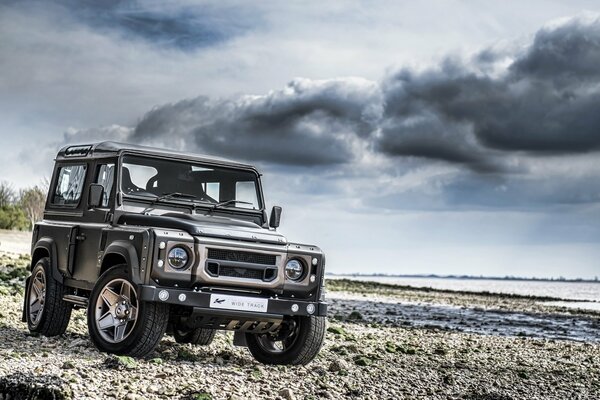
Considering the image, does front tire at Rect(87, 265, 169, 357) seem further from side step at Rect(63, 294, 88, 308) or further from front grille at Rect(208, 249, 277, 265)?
side step at Rect(63, 294, 88, 308)

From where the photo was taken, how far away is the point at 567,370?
15.6m

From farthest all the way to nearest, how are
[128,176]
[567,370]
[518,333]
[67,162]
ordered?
[518,333], [567,370], [67,162], [128,176]

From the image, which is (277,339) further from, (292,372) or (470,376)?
(470,376)

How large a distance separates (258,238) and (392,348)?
209 inches

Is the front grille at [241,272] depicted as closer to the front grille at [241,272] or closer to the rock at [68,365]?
the front grille at [241,272]

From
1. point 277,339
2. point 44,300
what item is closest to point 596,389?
point 277,339

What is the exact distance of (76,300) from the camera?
12859mm

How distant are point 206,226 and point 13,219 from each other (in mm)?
61155

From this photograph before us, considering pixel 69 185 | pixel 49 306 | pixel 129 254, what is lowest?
pixel 49 306

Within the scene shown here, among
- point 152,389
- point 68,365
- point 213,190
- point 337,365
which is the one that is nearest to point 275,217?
point 213,190

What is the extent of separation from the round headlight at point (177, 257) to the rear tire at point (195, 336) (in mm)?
3179

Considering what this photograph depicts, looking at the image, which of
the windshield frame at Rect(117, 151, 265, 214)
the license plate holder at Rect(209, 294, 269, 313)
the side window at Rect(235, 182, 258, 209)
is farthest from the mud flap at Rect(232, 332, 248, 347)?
the side window at Rect(235, 182, 258, 209)

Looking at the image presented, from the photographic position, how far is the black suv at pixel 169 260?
11.0 meters

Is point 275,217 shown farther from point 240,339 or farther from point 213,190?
point 240,339
